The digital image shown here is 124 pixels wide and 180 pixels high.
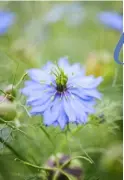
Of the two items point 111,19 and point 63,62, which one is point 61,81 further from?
point 111,19

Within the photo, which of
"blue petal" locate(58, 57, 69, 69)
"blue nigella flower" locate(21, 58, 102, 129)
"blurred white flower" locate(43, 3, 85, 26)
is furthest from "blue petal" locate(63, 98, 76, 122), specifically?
"blurred white flower" locate(43, 3, 85, 26)

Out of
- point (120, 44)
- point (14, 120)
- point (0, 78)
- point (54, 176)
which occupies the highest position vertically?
point (120, 44)

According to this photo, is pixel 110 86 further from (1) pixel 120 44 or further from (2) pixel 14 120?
(2) pixel 14 120

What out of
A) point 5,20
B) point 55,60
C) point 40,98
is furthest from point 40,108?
point 5,20

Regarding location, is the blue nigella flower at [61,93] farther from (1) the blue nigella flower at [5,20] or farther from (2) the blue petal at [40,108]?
(1) the blue nigella flower at [5,20]

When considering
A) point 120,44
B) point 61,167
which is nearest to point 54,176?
point 61,167

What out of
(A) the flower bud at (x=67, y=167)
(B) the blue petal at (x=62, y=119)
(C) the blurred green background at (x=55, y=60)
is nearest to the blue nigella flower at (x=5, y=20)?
(C) the blurred green background at (x=55, y=60)
